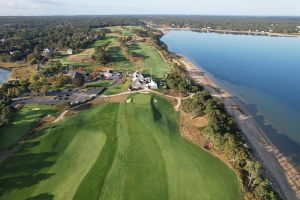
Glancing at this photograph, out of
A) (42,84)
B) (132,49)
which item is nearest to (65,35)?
(132,49)

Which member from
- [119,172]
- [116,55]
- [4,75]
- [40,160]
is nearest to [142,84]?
[119,172]

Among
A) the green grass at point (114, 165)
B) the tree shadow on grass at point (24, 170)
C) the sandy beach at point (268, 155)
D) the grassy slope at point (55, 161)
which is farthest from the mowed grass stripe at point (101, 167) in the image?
the sandy beach at point (268, 155)

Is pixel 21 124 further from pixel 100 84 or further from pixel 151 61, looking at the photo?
pixel 151 61

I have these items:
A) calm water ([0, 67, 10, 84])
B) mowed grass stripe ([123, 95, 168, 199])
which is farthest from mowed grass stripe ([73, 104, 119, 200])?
calm water ([0, 67, 10, 84])

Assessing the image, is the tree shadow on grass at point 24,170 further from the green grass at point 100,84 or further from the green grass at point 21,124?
the green grass at point 100,84

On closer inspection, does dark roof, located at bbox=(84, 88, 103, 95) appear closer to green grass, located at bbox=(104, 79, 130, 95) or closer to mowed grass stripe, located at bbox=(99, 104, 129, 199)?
green grass, located at bbox=(104, 79, 130, 95)

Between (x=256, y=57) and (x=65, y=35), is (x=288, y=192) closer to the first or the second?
(x=256, y=57)
